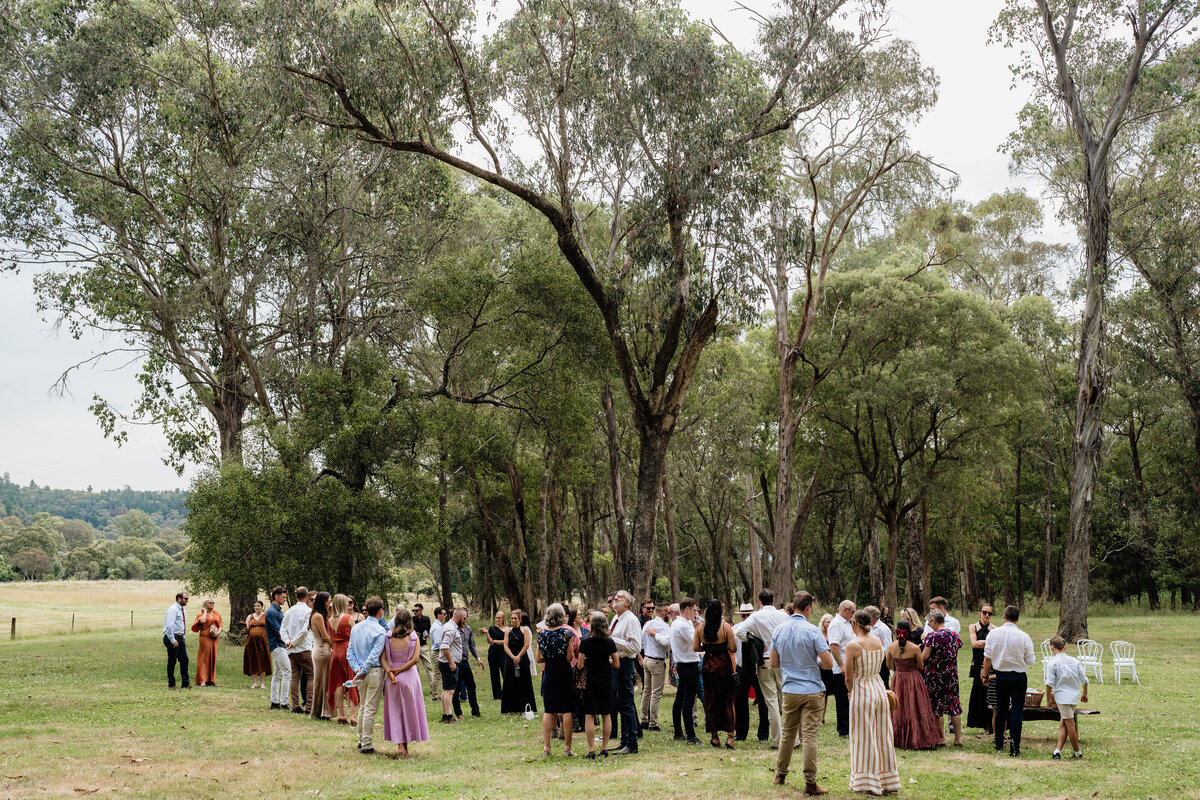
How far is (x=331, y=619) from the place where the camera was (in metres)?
12.4

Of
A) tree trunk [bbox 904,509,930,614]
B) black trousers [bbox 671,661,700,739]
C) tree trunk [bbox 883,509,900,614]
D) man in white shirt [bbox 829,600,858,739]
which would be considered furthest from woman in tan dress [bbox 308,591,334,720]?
tree trunk [bbox 904,509,930,614]

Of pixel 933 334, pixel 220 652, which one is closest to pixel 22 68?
pixel 220 652

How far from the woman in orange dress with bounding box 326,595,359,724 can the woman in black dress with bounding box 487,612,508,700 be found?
7.47 feet

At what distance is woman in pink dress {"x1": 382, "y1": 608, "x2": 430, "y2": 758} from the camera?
10211mm

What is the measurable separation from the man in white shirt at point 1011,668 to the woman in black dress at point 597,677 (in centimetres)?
431

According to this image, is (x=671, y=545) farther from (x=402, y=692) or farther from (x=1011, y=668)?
(x=402, y=692)

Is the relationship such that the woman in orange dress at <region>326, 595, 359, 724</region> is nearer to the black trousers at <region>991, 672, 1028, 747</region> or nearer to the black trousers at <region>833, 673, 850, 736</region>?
the black trousers at <region>833, 673, 850, 736</region>

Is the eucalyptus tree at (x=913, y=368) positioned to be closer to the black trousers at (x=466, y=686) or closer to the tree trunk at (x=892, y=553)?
the tree trunk at (x=892, y=553)

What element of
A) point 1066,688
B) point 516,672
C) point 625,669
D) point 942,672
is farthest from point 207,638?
point 1066,688

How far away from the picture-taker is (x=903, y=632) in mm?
10438

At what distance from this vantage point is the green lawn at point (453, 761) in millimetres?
8109

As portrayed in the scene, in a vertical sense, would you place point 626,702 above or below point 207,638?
below

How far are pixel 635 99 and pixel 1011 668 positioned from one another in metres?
13.0

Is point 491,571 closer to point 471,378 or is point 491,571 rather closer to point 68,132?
point 471,378
